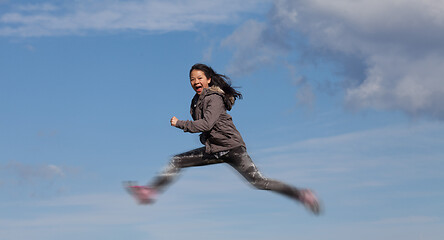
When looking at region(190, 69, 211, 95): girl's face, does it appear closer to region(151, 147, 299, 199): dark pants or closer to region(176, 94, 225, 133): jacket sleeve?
region(176, 94, 225, 133): jacket sleeve

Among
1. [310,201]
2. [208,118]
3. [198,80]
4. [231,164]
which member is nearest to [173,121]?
[208,118]

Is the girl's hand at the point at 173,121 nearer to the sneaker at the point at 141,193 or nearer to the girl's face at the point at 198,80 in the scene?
the girl's face at the point at 198,80

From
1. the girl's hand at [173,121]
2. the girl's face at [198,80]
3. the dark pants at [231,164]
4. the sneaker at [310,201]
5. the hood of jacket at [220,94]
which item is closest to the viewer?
the sneaker at [310,201]

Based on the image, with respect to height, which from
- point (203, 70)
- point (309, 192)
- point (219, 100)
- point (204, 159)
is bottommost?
point (309, 192)

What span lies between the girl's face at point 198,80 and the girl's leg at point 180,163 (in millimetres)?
1010

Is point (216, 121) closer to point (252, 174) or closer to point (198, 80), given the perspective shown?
point (198, 80)

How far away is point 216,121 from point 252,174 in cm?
103

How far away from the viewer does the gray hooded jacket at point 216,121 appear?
9.64 meters

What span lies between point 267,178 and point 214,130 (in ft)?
3.79

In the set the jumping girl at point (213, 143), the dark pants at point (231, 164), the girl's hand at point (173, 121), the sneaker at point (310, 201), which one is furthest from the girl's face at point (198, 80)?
the sneaker at point (310, 201)

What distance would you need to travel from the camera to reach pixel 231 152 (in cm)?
988

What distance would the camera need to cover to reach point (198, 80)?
10023 mm

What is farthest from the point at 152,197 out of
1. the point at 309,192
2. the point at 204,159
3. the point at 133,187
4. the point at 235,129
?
the point at 309,192

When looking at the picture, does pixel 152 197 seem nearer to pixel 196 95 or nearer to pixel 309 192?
pixel 196 95
